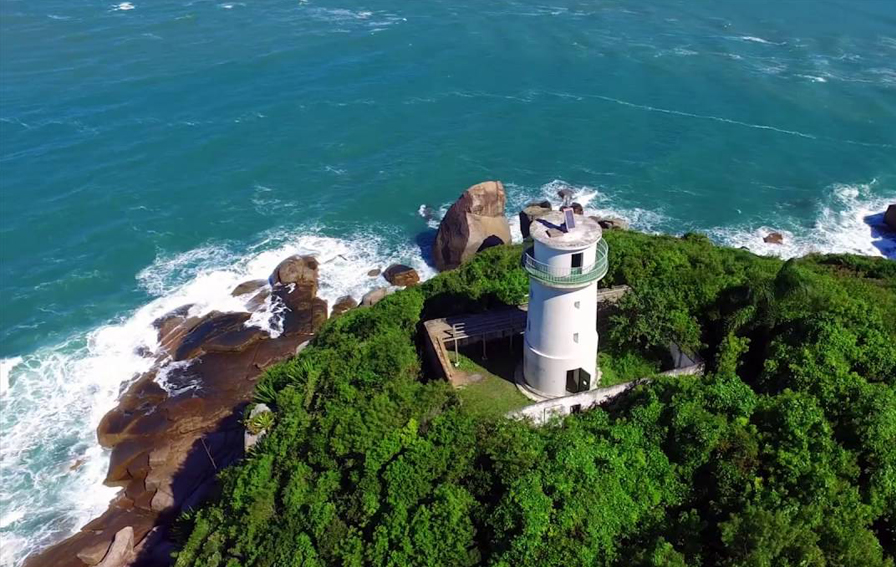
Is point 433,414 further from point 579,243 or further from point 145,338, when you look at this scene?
point 145,338

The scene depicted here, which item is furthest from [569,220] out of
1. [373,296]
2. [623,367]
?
[373,296]

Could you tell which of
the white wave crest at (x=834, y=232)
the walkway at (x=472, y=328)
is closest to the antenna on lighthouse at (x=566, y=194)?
the white wave crest at (x=834, y=232)

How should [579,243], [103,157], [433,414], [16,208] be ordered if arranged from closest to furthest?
[579,243], [433,414], [16,208], [103,157]

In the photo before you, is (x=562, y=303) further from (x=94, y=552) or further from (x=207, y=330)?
(x=207, y=330)

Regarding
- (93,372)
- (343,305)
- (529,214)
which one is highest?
(529,214)

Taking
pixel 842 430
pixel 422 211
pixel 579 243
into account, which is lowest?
pixel 422 211

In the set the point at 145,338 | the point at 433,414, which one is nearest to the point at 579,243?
the point at 433,414

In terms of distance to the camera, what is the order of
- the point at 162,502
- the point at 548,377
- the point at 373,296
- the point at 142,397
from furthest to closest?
1. the point at 373,296
2. the point at 142,397
3. the point at 162,502
4. the point at 548,377
